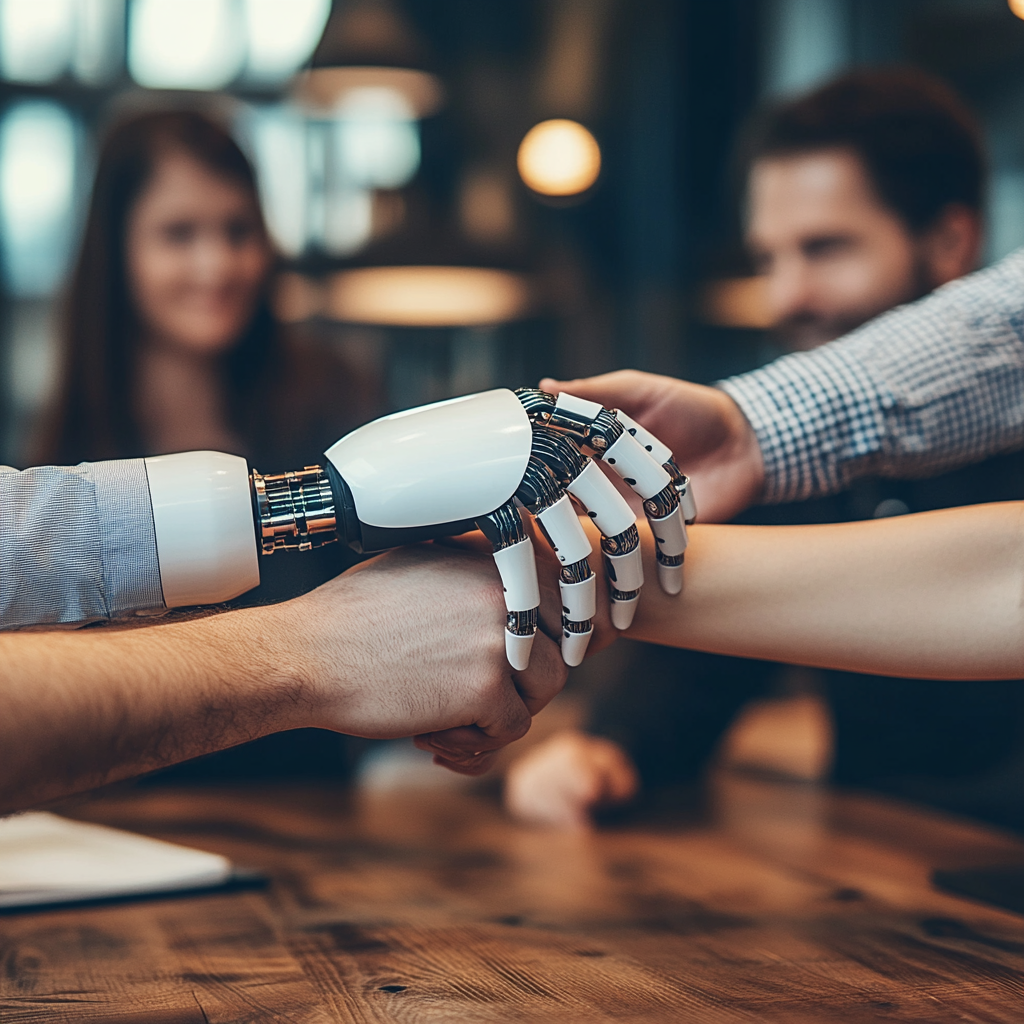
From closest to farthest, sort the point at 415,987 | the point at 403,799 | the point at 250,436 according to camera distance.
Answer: the point at 415,987, the point at 403,799, the point at 250,436

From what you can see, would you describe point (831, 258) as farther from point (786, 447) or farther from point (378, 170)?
point (378, 170)

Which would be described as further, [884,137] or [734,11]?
[734,11]

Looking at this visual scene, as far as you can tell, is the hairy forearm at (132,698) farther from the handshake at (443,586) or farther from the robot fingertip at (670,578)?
the robot fingertip at (670,578)

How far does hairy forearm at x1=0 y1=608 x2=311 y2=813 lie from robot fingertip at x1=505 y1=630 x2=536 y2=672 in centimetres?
12

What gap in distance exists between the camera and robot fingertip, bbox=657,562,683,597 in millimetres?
674

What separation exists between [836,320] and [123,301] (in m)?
1.12

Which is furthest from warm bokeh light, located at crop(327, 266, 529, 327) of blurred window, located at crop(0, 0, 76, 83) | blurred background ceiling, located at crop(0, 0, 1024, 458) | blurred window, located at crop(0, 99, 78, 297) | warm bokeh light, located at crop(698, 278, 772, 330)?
blurred window, located at crop(0, 0, 76, 83)

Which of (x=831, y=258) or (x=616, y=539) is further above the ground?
(x=831, y=258)

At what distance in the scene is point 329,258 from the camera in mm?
3863

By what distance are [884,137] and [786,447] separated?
2.66 feet

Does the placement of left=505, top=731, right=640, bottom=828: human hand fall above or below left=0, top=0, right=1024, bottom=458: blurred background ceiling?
below

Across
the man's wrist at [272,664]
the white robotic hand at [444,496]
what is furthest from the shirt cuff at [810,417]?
the man's wrist at [272,664]

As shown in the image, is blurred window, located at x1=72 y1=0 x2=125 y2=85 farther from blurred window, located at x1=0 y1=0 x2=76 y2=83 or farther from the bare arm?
the bare arm

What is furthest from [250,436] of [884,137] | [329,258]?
[329,258]
